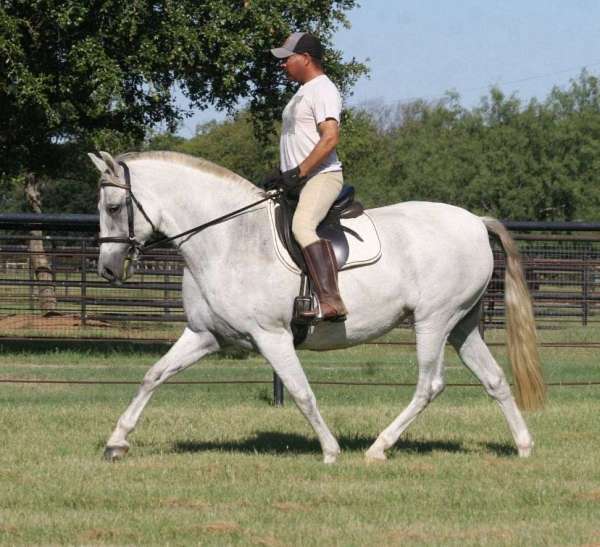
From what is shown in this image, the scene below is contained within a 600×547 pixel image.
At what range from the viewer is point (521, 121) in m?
66.6

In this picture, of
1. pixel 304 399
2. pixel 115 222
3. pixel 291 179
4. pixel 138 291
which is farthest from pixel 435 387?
pixel 138 291

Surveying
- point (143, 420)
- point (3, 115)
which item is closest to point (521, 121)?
point (3, 115)

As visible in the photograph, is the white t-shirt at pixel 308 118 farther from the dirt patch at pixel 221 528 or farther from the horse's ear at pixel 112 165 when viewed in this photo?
the dirt patch at pixel 221 528

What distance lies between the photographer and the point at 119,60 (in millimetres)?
20797

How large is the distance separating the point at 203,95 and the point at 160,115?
914 mm

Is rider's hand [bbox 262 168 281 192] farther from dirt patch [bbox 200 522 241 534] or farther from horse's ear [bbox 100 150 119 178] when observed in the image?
dirt patch [bbox 200 522 241 534]

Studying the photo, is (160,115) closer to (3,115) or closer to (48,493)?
(3,115)

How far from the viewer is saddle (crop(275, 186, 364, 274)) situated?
870cm

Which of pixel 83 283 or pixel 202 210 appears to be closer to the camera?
pixel 202 210

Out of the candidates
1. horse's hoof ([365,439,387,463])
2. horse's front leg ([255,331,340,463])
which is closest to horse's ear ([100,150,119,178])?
horse's front leg ([255,331,340,463])

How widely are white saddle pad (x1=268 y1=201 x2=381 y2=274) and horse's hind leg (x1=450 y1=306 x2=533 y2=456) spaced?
3.90 feet

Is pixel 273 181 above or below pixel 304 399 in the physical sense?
above

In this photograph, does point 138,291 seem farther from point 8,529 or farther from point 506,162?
point 506,162

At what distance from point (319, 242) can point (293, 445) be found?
207cm
